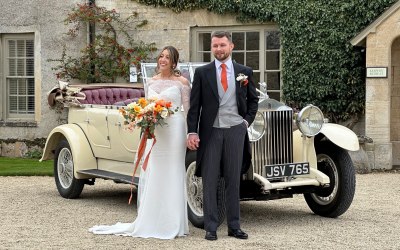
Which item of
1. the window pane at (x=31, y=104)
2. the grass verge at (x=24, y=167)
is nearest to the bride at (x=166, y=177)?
the grass verge at (x=24, y=167)

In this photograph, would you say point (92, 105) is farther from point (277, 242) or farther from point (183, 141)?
point (277, 242)

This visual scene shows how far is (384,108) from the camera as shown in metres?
13.9

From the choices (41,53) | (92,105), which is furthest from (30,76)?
(92,105)

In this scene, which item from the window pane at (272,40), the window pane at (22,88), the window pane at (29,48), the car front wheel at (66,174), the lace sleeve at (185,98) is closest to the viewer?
the lace sleeve at (185,98)

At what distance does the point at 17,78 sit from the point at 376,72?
7387 millimetres

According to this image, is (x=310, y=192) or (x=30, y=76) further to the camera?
(x=30, y=76)

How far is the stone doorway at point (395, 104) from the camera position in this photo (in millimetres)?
14594

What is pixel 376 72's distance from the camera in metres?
13.9

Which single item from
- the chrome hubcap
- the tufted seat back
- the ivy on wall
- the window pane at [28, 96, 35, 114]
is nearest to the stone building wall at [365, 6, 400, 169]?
the ivy on wall

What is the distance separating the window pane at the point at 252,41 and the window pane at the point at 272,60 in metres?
0.24

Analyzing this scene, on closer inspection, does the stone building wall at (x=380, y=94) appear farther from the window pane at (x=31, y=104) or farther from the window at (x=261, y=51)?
the window pane at (x=31, y=104)

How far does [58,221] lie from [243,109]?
235 cm

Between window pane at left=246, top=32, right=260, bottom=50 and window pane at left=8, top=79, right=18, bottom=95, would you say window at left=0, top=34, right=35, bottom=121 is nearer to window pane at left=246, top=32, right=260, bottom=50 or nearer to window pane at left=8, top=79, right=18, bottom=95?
window pane at left=8, top=79, right=18, bottom=95

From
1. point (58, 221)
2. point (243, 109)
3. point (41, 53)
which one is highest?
point (41, 53)
